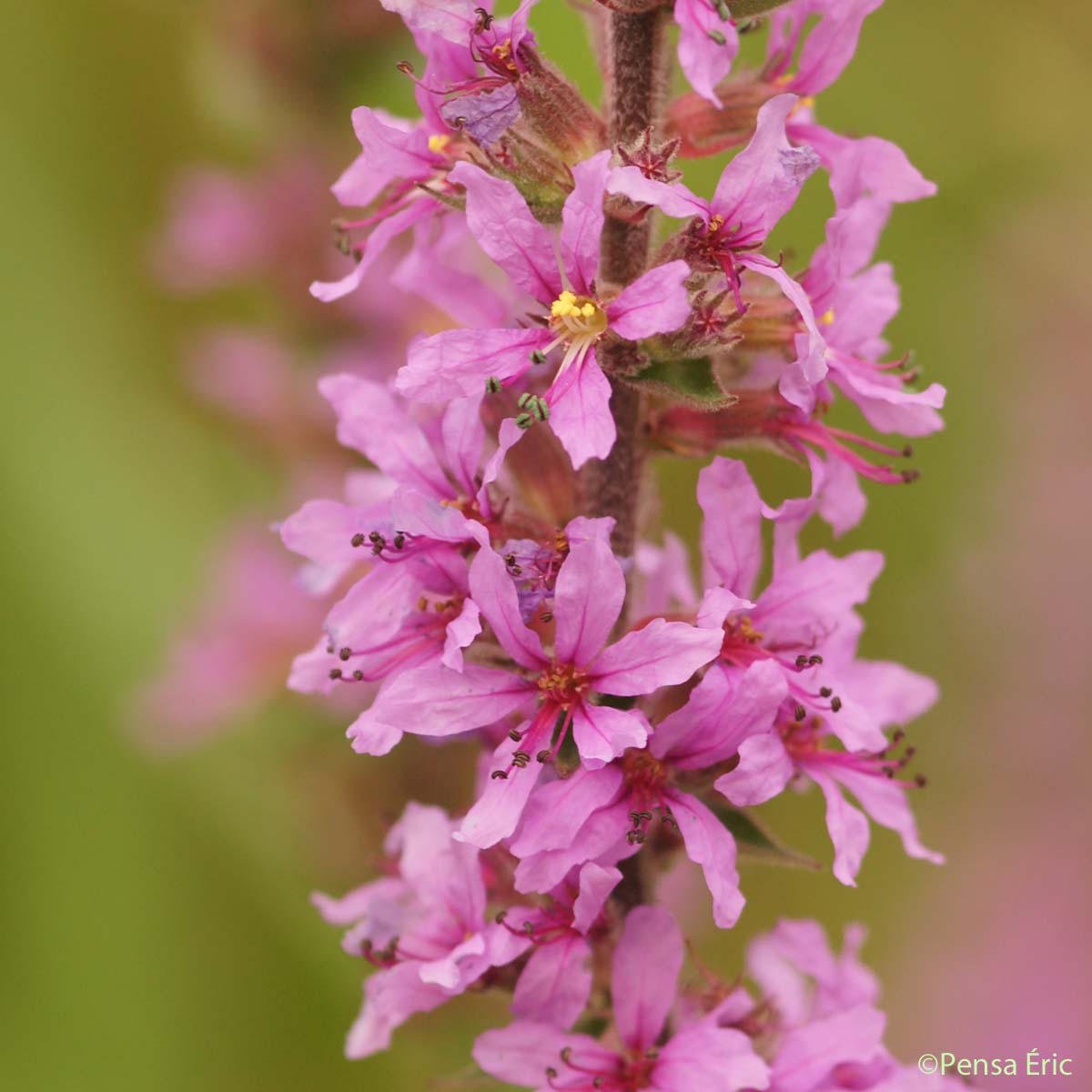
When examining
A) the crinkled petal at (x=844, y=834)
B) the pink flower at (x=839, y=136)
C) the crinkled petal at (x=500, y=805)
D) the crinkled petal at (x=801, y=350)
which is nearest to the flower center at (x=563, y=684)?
the crinkled petal at (x=500, y=805)

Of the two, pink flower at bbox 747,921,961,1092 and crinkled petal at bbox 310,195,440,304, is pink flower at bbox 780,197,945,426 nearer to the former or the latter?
crinkled petal at bbox 310,195,440,304

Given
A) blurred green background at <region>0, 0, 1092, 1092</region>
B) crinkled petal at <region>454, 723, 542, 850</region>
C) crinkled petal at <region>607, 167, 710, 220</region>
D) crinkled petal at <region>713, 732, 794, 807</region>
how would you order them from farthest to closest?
blurred green background at <region>0, 0, 1092, 1092</region> < crinkled petal at <region>713, 732, 794, 807</region> < crinkled petal at <region>454, 723, 542, 850</region> < crinkled petal at <region>607, 167, 710, 220</region>

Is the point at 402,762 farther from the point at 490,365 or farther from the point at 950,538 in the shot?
the point at 950,538

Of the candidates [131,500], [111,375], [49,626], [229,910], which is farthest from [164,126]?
[229,910]

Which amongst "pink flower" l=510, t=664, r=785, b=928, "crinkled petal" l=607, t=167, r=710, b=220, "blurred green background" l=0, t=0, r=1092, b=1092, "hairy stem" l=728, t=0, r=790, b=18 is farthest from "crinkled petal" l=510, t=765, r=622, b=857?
"blurred green background" l=0, t=0, r=1092, b=1092

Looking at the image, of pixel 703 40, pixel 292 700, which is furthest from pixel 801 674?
pixel 292 700

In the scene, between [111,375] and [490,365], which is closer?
[490,365]

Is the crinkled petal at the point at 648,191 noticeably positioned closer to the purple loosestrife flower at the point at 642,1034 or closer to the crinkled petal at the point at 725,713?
the crinkled petal at the point at 725,713
